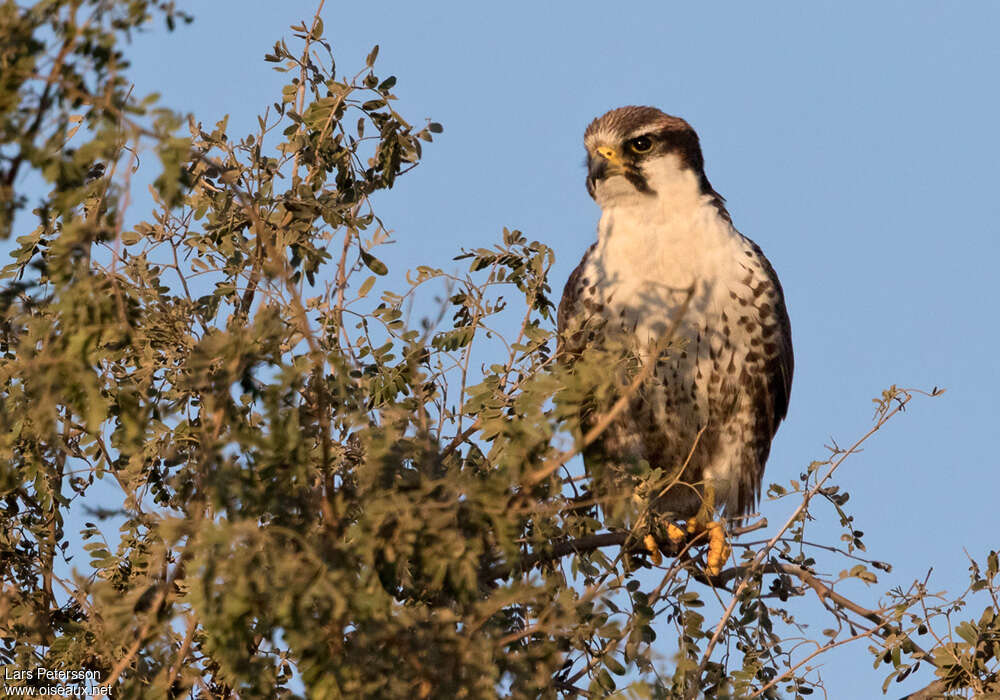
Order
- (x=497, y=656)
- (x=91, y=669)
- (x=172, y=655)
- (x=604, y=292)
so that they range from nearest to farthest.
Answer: (x=497, y=656)
(x=172, y=655)
(x=91, y=669)
(x=604, y=292)

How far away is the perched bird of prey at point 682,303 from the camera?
18.9 feet

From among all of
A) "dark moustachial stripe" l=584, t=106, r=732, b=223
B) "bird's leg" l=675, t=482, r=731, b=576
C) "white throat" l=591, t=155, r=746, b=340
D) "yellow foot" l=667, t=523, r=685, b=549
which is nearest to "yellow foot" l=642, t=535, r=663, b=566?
"yellow foot" l=667, t=523, r=685, b=549

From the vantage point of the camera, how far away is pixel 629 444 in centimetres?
612

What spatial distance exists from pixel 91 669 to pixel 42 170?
225 cm

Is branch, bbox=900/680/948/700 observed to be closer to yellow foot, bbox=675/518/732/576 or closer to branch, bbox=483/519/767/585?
branch, bbox=483/519/767/585

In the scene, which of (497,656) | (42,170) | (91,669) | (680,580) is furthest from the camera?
(680,580)

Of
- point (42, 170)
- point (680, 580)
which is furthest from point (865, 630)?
point (42, 170)

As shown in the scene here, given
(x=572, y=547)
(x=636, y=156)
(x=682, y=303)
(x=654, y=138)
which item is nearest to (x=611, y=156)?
(x=636, y=156)

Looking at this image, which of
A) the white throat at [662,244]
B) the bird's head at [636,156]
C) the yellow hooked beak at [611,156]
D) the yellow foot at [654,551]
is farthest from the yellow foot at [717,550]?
the yellow hooked beak at [611,156]

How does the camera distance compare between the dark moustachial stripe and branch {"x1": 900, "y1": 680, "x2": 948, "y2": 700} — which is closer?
branch {"x1": 900, "y1": 680, "x2": 948, "y2": 700}

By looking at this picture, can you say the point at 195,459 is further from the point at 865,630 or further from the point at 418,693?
the point at 865,630

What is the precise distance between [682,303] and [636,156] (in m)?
0.88

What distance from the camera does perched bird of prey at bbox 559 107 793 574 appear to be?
5758mm

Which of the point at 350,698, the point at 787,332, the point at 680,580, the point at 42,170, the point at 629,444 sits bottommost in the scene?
the point at 350,698
